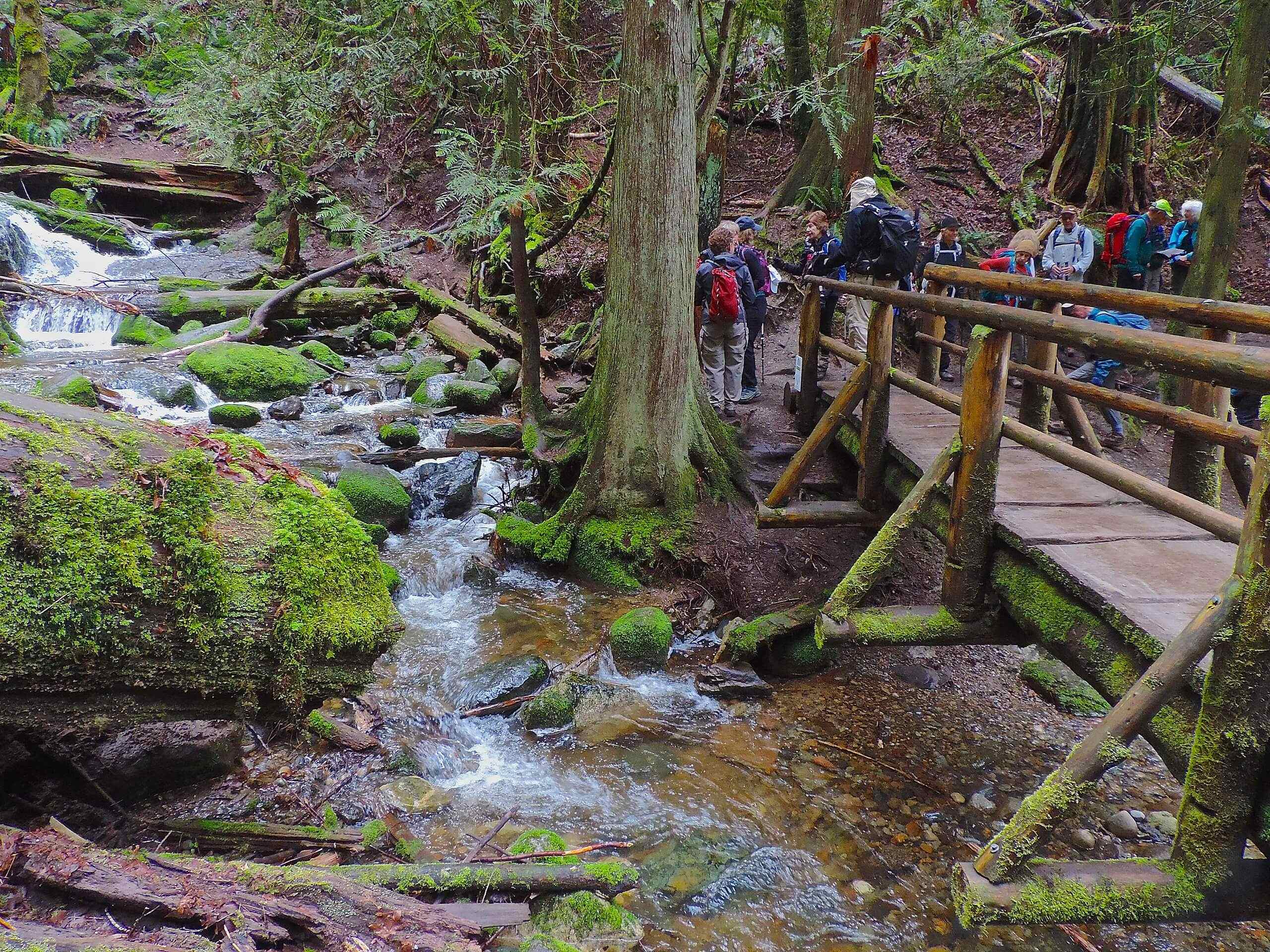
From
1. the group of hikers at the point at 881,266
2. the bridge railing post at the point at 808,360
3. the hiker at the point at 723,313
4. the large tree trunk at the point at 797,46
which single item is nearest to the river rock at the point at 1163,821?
the group of hikers at the point at 881,266

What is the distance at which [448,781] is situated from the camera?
4625 millimetres

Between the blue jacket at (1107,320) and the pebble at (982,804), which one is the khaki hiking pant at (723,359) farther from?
the pebble at (982,804)

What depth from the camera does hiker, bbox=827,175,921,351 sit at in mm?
7246

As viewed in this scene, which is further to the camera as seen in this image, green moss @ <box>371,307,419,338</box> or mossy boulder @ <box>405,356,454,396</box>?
green moss @ <box>371,307,419,338</box>

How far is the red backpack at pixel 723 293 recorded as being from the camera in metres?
8.28

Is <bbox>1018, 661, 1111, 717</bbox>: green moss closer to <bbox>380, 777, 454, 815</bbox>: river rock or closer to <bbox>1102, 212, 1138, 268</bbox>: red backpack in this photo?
<bbox>380, 777, 454, 815</bbox>: river rock

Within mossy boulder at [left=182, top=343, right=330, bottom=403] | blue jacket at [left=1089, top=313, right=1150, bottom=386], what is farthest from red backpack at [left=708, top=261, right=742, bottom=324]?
mossy boulder at [left=182, top=343, right=330, bottom=403]

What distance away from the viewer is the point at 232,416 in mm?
10828

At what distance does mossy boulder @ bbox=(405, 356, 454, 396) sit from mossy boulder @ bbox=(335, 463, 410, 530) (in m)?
4.59

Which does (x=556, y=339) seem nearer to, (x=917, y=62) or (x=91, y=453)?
(x=917, y=62)

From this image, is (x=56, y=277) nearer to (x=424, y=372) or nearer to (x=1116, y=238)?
(x=424, y=372)

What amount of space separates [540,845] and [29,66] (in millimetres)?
30207

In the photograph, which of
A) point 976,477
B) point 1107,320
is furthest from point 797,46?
point 976,477

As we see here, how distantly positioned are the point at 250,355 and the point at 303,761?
32.2ft
